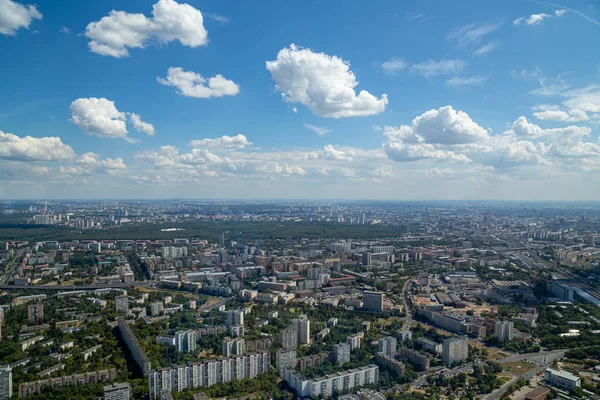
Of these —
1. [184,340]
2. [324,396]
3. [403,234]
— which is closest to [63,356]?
[184,340]

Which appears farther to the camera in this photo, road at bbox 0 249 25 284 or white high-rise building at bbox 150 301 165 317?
road at bbox 0 249 25 284

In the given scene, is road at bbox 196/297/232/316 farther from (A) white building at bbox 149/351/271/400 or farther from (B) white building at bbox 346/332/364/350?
(B) white building at bbox 346/332/364/350

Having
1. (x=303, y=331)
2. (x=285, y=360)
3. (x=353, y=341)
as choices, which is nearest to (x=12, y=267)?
(x=303, y=331)

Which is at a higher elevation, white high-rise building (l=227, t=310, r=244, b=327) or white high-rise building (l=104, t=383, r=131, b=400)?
white high-rise building (l=227, t=310, r=244, b=327)

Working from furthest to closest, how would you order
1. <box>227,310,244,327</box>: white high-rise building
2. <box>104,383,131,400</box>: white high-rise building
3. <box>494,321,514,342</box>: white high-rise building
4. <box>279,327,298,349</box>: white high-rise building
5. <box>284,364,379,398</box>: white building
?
<box>227,310,244,327</box>: white high-rise building → <box>494,321,514,342</box>: white high-rise building → <box>279,327,298,349</box>: white high-rise building → <box>284,364,379,398</box>: white building → <box>104,383,131,400</box>: white high-rise building

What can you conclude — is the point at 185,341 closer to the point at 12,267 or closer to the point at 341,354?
the point at 341,354

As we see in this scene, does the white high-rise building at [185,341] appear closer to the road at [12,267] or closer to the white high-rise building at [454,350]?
the white high-rise building at [454,350]

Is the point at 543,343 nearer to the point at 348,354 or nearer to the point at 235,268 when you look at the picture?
the point at 348,354

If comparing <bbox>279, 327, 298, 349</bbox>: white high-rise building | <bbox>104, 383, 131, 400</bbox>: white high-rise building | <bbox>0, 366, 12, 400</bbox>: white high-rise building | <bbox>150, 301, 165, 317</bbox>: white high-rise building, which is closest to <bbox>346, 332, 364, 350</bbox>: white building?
<bbox>279, 327, 298, 349</bbox>: white high-rise building

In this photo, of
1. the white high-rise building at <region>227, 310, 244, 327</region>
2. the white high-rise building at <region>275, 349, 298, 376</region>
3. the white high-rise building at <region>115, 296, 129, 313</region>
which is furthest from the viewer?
the white high-rise building at <region>115, 296, 129, 313</region>
